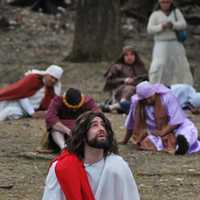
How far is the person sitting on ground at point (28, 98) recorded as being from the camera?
13172 millimetres

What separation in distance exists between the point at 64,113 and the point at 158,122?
3.76 feet

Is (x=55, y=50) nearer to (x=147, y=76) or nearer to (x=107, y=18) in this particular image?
(x=107, y=18)

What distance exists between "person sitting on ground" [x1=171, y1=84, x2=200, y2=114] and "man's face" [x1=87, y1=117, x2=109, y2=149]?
298 inches

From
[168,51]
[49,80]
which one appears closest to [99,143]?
[49,80]

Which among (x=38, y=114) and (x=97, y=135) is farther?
(x=38, y=114)

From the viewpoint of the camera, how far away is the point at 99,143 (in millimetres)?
5930

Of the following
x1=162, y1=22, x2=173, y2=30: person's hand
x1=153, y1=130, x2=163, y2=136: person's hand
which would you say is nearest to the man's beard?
x1=153, y1=130, x2=163, y2=136: person's hand

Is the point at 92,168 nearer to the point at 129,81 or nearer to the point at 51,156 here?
Result: the point at 51,156

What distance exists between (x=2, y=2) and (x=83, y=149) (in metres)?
19.4

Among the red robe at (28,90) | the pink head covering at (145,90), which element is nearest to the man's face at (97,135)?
the pink head covering at (145,90)

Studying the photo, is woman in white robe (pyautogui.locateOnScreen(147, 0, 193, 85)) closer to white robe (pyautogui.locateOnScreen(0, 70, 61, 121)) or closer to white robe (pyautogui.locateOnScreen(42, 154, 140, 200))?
white robe (pyautogui.locateOnScreen(0, 70, 61, 121))

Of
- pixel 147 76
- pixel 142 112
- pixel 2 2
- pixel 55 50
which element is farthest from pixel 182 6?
pixel 142 112

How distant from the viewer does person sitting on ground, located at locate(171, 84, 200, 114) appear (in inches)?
536

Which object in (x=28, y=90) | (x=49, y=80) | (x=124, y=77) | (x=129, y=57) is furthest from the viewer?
(x=124, y=77)
